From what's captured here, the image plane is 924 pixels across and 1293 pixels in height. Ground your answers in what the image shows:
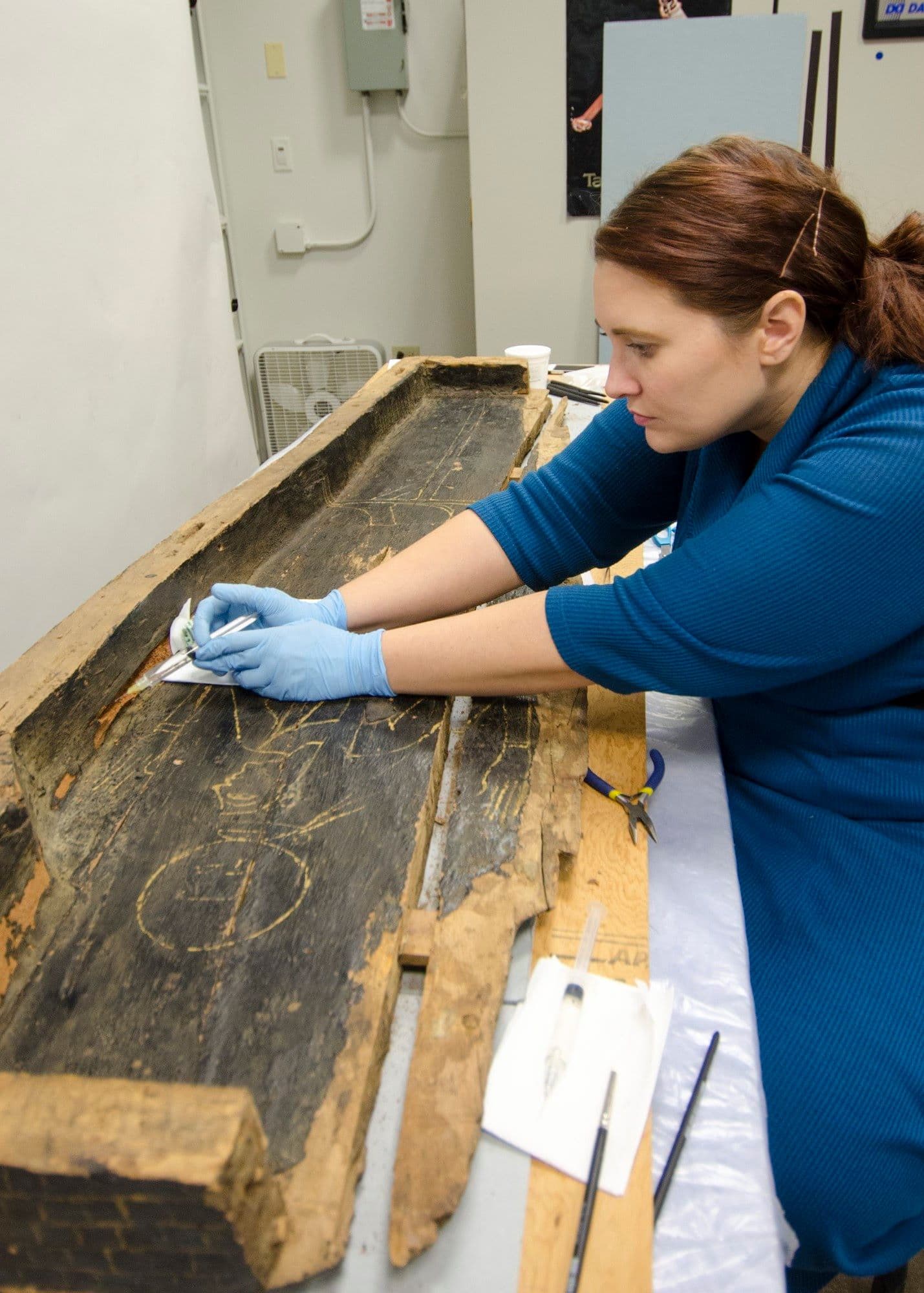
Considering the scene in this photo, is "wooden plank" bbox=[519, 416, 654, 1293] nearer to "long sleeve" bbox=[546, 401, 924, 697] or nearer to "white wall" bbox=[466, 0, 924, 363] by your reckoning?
"long sleeve" bbox=[546, 401, 924, 697]

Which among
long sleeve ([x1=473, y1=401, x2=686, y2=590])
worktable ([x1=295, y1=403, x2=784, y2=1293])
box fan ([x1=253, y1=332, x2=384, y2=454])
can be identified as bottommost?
box fan ([x1=253, y1=332, x2=384, y2=454])

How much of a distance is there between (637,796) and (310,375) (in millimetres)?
3517

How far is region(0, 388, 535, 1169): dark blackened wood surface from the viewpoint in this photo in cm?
79

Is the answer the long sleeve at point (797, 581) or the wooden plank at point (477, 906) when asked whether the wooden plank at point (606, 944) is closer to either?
the wooden plank at point (477, 906)

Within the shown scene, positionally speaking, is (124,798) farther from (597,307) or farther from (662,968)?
(597,307)

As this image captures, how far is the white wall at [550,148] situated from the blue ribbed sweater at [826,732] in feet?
8.52

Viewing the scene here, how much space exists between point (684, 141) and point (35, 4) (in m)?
2.15

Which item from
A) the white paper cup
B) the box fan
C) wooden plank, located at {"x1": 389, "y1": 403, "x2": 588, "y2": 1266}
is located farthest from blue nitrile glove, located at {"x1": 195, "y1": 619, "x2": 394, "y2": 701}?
the box fan

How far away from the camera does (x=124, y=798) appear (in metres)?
1.09

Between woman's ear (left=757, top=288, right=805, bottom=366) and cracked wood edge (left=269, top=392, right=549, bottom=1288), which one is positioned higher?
woman's ear (left=757, top=288, right=805, bottom=366)

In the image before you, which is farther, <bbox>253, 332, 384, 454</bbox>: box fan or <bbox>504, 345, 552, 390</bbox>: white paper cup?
<bbox>253, 332, 384, 454</bbox>: box fan

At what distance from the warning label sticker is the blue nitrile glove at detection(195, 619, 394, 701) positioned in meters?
3.51

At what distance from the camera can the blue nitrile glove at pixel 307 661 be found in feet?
4.02

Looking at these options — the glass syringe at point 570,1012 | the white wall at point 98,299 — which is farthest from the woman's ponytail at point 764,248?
the white wall at point 98,299
